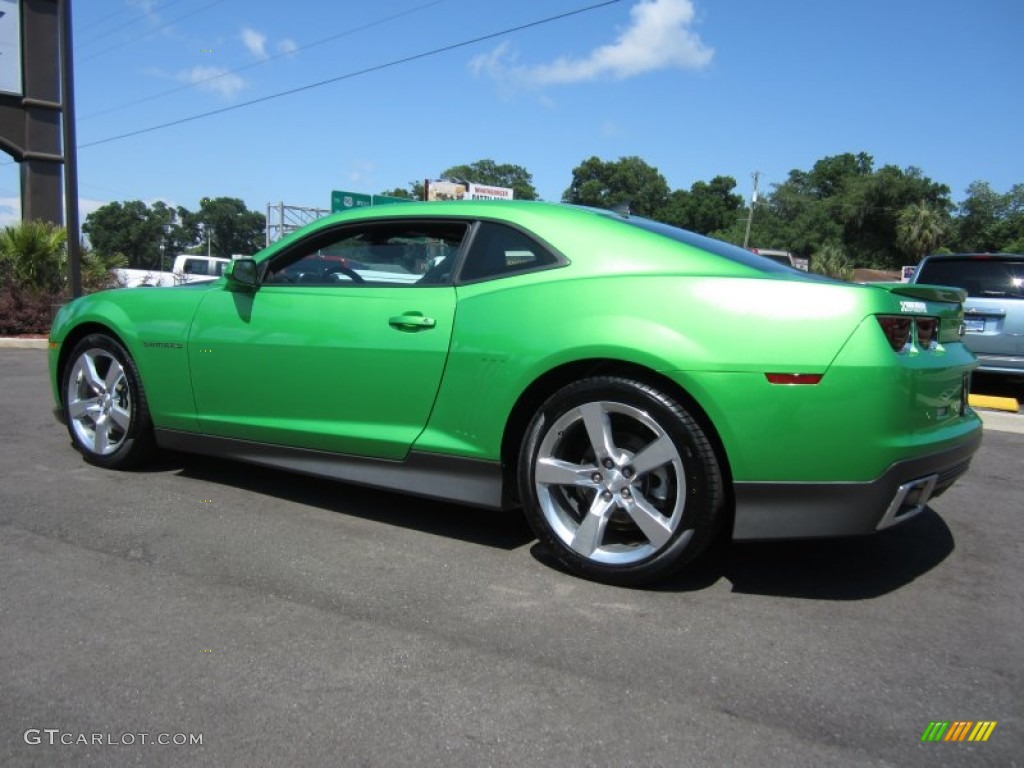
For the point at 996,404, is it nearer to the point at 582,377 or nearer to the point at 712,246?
the point at 712,246

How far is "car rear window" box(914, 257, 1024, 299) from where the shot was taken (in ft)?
25.8

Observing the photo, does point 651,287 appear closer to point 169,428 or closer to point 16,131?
point 169,428

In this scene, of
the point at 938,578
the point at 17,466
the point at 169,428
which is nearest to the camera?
the point at 938,578

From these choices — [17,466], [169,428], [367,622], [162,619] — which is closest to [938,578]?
[367,622]

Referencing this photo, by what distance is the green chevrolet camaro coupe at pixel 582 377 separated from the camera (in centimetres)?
268

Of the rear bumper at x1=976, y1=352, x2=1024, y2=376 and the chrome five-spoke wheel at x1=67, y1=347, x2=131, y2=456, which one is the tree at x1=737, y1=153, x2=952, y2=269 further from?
the chrome five-spoke wheel at x1=67, y1=347, x2=131, y2=456

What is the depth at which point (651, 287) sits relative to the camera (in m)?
2.91

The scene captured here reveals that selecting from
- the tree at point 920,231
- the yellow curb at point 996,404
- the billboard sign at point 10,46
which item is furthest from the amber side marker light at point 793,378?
the tree at point 920,231

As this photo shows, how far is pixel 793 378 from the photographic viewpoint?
265 centimetres

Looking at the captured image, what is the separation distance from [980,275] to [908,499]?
21.2 ft

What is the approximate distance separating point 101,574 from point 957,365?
339cm

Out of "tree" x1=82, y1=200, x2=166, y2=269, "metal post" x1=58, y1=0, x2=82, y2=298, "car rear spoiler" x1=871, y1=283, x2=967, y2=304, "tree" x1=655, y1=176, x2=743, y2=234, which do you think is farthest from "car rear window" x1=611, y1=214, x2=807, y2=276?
"tree" x1=82, y1=200, x2=166, y2=269

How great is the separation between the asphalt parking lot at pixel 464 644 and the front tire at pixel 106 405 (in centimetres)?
58

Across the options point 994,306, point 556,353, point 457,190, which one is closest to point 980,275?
point 994,306
